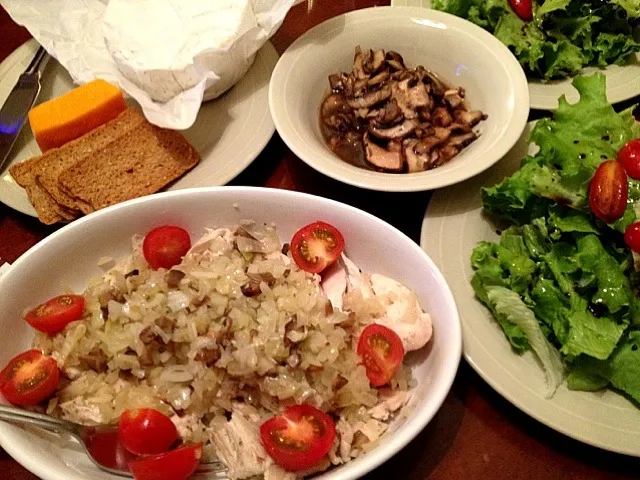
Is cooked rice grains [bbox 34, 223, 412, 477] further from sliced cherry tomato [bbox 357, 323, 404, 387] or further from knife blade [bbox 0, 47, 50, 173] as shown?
knife blade [bbox 0, 47, 50, 173]

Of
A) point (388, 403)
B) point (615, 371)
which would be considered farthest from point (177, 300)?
point (615, 371)

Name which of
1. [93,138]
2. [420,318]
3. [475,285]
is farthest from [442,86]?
[93,138]

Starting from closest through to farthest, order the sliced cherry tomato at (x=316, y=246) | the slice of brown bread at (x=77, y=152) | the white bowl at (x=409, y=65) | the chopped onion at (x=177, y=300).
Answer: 1. the chopped onion at (x=177, y=300)
2. the sliced cherry tomato at (x=316, y=246)
3. the white bowl at (x=409, y=65)
4. the slice of brown bread at (x=77, y=152)

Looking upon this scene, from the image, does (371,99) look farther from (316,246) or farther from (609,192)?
(609,192)

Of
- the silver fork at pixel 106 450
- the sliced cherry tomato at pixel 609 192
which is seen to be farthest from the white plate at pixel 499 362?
the silver fork at pixel 106 450

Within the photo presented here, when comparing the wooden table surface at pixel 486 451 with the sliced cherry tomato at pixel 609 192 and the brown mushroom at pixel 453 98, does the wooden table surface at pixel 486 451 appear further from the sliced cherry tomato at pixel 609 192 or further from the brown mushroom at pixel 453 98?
the brown mushroom at pixel 453 98

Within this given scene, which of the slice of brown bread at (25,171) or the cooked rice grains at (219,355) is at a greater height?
the slice of brown bread at (25,171)

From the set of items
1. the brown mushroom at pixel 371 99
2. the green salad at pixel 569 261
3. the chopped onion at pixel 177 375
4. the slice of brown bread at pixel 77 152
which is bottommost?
the green salad at pixel 569 261

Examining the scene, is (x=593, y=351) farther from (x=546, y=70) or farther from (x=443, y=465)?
(x=546, y=70)
